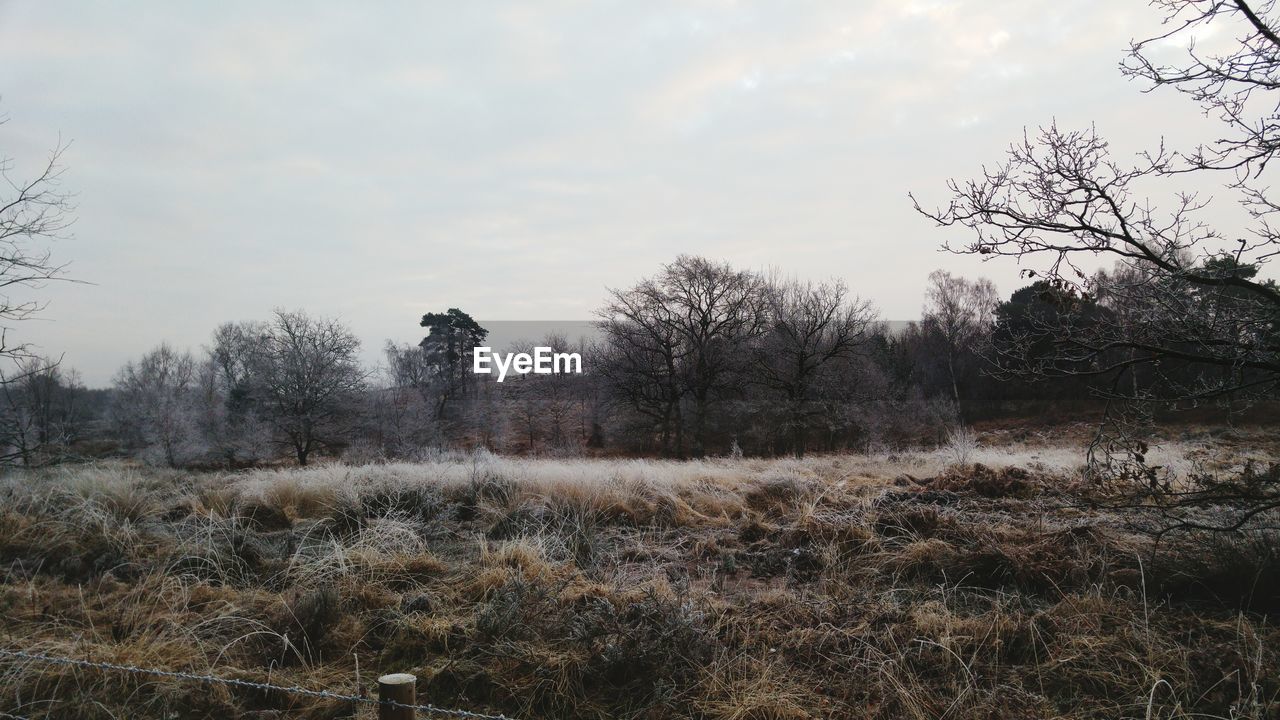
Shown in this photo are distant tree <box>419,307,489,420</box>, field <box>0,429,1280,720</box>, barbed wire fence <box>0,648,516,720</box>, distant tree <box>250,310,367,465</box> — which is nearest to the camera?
barbed wire fence <box>0,648,516,720</box>

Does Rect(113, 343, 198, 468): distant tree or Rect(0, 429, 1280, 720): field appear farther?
Rect(113, 343, 198, 468): distant tree

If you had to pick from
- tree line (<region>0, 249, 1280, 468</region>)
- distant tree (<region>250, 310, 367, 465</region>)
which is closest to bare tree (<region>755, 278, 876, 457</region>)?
tree line (<region>0, 249, 1280, 468</region>)

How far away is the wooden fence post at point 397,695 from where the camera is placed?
2.50 metres

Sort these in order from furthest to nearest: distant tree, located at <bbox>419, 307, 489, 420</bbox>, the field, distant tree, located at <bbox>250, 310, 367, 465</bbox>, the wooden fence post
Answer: distant tree, located at <bbox>419, 307, 489, 420</bbox>, distant tree, located at <bbox>250, 310, 367, 465</bbox>, the field, the wooden fence post

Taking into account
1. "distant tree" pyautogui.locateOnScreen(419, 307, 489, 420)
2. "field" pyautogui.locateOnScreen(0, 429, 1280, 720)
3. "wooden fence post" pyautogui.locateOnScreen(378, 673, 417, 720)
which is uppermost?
"distant tree" pyautogui.locateOnScreen(419, 307, 489, 420)

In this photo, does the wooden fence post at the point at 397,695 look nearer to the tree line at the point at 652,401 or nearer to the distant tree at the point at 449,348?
the tree line at the point at 652,401

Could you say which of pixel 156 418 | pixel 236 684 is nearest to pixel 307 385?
pixel 156 418

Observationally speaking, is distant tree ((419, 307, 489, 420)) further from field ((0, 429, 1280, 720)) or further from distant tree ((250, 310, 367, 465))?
field ((0, 429, 1280, 720))

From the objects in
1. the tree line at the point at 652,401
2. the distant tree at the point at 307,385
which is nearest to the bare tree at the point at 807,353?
the tree line at the point at 652,401

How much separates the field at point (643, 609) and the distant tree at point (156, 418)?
37693mm

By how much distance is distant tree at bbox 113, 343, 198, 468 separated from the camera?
38.9 meters

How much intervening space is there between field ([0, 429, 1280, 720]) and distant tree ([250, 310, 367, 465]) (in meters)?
28.0

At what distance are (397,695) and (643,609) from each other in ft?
6.38

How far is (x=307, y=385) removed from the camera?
3409 cm
